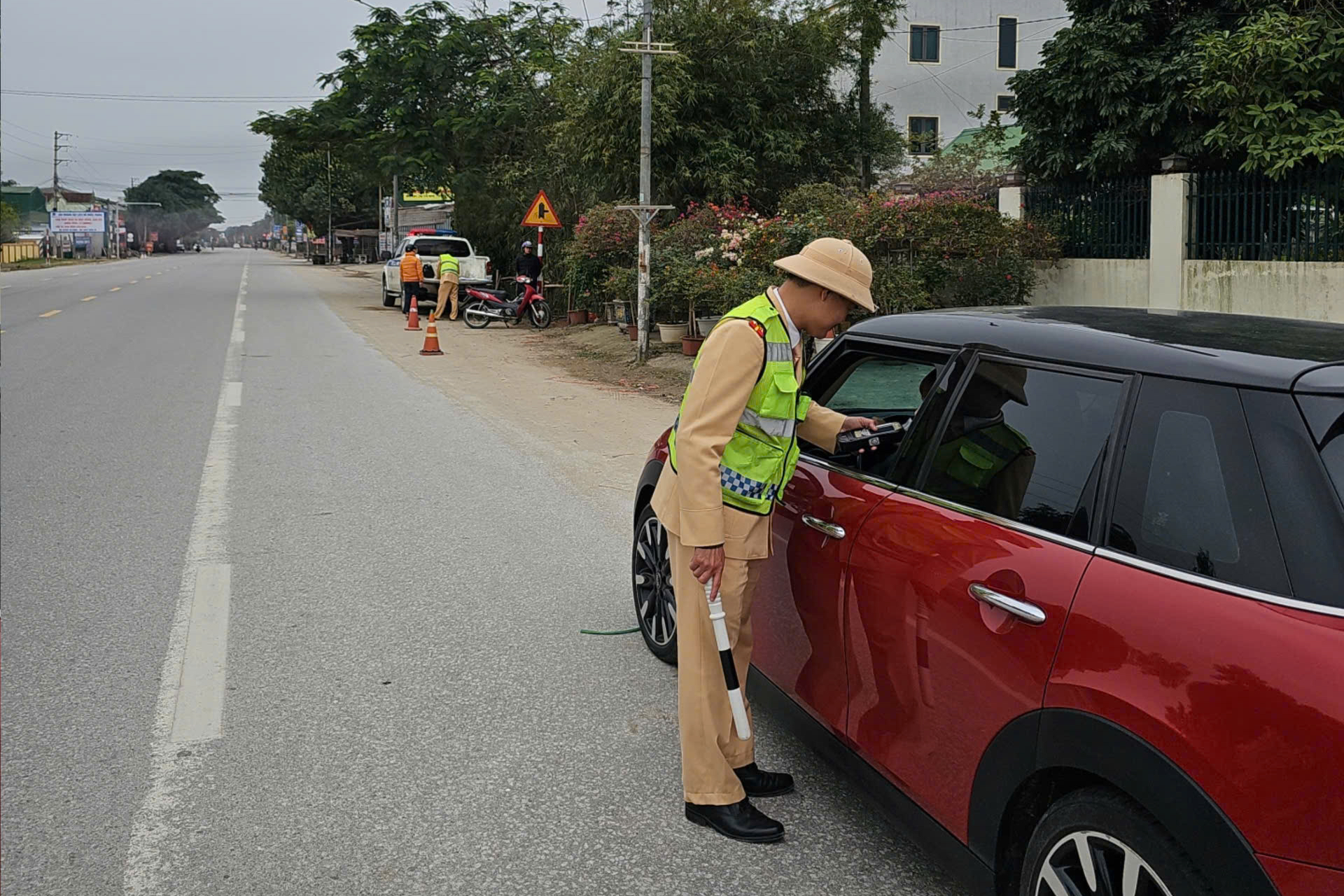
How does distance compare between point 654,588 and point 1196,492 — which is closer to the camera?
point 1196,492

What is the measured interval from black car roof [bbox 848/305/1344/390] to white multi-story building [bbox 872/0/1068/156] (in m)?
45.5

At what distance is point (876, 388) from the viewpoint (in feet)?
13.7

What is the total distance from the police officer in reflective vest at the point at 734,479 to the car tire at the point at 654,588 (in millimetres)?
1150

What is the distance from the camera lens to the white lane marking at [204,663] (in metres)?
4.36

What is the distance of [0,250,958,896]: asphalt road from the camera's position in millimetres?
3434

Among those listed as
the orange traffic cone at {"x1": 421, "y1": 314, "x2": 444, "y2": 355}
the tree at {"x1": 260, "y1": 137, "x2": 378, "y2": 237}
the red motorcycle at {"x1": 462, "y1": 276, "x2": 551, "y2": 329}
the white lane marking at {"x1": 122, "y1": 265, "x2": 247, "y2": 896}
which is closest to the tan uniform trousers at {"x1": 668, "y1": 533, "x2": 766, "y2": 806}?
the white lane marking at {"x1": 122, "y1": 265, "x2": 247, "y2": 896}

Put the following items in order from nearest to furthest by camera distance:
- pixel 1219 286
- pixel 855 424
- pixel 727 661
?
pixel 727 661, pixel 855 424, pixel 1219 286

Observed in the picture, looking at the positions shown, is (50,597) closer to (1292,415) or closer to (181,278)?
(1292,415)

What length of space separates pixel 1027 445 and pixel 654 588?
2.35m

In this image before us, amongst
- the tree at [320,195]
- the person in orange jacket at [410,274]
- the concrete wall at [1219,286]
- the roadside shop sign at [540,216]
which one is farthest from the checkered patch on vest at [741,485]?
the tree at [320,195]

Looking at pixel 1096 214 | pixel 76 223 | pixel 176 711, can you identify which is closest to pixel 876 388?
A: pixel 176 711

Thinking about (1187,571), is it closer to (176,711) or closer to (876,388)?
(876,388)

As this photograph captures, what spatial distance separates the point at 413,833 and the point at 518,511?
442 centimetres

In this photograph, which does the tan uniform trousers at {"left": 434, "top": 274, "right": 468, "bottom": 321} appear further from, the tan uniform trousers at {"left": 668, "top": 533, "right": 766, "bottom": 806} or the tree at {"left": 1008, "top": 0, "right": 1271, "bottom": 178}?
the tan uniform trousers at {"left": 668, "top": 533, "right": 766, "bottom": 806}
